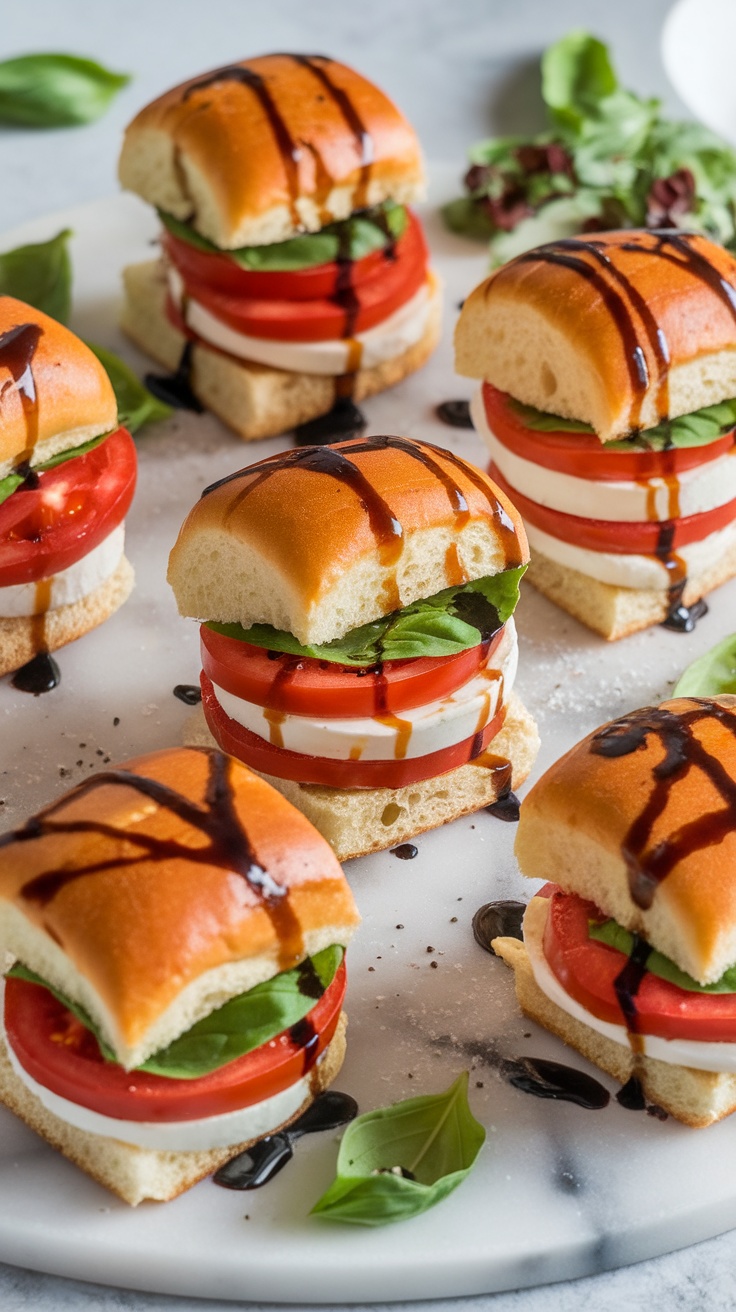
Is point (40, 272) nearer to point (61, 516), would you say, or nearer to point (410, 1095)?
point (61, 516)

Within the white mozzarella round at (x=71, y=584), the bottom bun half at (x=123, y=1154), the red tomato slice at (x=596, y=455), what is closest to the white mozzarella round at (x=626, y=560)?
the red tomato slice at (x=596, y=455)

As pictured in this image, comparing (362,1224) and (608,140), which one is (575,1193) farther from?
(608,140)

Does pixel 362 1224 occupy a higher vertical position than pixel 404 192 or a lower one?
lower

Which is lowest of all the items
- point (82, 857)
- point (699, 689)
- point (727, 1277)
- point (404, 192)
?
point (727, 1277)

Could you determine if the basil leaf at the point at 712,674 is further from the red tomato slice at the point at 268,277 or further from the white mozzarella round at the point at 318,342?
the red tomato slice at the point at 268,277

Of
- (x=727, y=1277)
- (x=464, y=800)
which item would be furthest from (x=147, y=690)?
(x=727, y=1277)

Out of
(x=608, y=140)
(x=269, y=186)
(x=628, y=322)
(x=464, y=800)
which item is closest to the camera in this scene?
(x=464, y=800)
